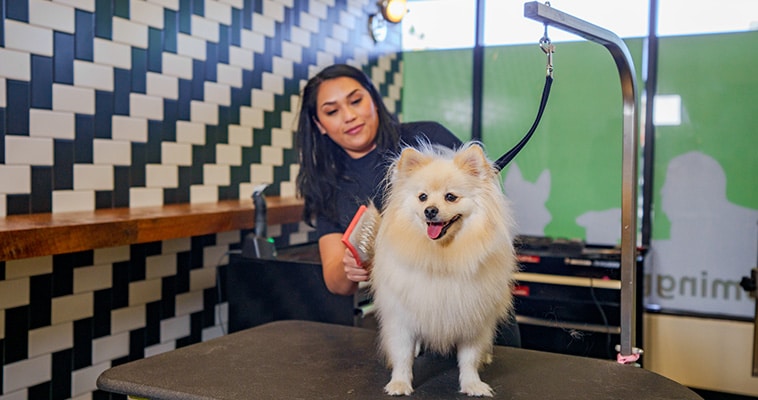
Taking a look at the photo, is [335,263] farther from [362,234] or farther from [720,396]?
[720,396]

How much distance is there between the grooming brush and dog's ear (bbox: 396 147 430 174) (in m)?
0.23

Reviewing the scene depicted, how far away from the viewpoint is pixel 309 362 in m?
1.64

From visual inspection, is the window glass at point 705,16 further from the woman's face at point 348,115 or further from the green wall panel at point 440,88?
the woman's face at point 348,115

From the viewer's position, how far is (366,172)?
2.04 m

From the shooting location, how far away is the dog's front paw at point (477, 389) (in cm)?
138

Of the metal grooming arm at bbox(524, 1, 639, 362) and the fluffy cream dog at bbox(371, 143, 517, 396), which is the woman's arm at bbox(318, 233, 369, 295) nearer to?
the fluffy cream dog at bbox(371, 143, 517, 396)

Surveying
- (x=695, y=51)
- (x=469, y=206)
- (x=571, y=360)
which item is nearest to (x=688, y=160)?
(x=695, y=51)

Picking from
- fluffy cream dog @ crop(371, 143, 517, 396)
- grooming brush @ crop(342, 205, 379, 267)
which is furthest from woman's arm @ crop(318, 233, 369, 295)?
fluffy cream dog @ crop(371, 143, 517, 396)

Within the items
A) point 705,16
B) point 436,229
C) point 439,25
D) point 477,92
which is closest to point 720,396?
point 705,16

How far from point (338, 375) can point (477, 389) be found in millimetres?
342

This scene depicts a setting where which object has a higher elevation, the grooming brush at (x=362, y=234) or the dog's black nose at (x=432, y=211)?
the dog's black nose at (x=432, y=211)

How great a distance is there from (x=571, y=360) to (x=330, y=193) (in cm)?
92

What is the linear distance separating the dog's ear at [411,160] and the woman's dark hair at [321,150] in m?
0.70

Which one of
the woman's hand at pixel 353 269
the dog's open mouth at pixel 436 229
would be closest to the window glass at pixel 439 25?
the woman's hand at pixel 353 269
